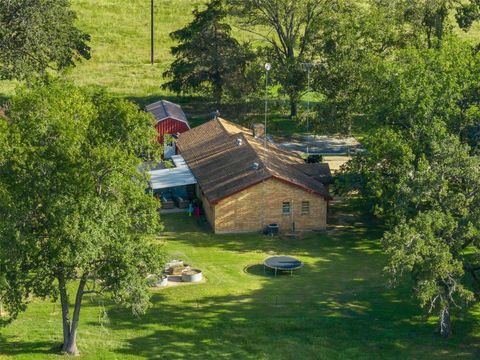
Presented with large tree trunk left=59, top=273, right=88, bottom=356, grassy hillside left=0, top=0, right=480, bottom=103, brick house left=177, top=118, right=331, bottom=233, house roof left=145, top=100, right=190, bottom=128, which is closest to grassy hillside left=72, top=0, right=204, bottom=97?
grassy hillside left=0, top=0, right=480, bottom=103

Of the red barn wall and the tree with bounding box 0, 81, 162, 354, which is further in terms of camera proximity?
the red barn wall

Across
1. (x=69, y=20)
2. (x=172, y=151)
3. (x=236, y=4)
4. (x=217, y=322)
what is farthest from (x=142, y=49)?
(x=217, y=322)

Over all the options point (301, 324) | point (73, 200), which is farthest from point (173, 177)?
point (73, 200)

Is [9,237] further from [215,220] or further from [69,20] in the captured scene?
[69,20]

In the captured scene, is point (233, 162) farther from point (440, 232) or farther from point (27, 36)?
point (27, 36)

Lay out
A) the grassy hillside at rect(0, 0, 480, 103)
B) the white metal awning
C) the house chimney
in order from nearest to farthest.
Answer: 1. the white metal awning
2. the house chimney
3. the grassy hillside at rect(0, 0, 480, 103)

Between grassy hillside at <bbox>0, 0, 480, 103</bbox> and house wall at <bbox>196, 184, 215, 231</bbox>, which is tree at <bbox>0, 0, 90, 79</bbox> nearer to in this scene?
grassy hillside at <bbox>0, 0, 480, 103</bbox>
